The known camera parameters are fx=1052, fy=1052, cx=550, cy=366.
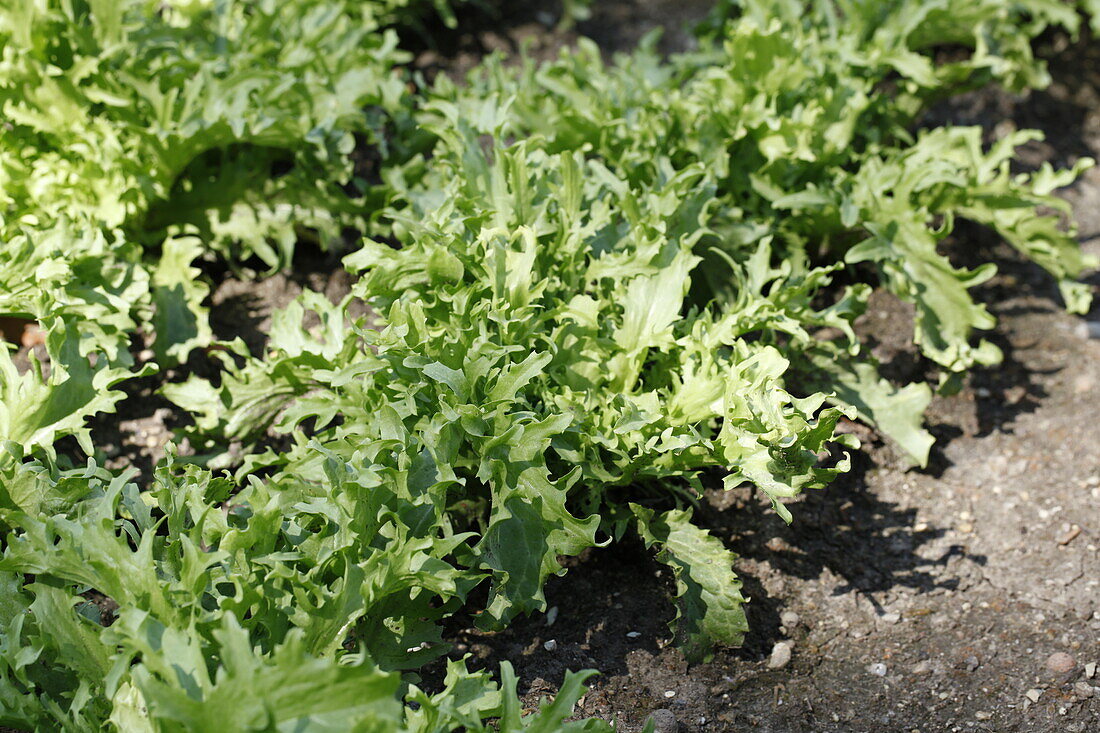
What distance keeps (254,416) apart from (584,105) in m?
1.55

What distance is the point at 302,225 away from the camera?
3635 mm

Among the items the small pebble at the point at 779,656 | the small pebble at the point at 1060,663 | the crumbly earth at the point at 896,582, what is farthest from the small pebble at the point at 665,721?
the small pebble at the point at 1060,663

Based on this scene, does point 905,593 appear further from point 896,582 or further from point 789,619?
point 789,619

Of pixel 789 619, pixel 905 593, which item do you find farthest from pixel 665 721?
pixel 905 593

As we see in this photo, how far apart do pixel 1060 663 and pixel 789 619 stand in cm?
66

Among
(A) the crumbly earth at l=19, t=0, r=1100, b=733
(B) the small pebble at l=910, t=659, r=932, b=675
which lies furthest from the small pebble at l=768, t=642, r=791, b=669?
(B) the small pebble at l=910, t=659, r=932, b=675

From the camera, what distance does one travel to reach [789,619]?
2742 mm

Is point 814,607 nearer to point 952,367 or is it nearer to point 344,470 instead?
point 952,367

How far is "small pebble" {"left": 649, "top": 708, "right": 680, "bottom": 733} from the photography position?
2385 millimetres

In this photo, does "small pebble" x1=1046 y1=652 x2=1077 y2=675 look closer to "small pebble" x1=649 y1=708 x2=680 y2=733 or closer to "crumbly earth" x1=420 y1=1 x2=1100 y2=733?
"crumbly earth" x1=420 y1=1 x2=1100 y2=733

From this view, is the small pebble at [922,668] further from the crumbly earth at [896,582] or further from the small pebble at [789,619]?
the small pebble at [789,619]

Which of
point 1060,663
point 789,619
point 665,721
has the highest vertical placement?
point 665,721

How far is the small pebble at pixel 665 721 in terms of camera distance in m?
2.38

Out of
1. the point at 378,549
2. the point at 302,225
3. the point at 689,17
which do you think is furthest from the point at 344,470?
the point at 689,17
